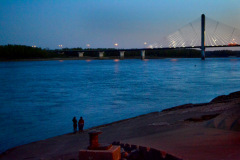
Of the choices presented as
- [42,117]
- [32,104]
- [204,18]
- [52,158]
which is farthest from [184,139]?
[204,18]

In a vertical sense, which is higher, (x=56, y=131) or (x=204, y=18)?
(x=204, y=18)

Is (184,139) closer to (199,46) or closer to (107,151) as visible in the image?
(107,151)

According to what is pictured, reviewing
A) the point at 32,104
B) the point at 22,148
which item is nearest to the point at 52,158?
the point at 22,148

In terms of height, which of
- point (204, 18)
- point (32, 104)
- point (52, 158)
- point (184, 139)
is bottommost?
point (32, 104)

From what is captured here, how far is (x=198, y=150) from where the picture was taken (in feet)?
14.1

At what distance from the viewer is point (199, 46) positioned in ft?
216

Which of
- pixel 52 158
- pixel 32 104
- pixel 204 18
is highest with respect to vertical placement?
pixel 204 18

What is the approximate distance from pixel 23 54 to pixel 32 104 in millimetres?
86541

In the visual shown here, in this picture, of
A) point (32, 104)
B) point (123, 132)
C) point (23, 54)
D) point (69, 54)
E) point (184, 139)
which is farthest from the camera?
point (69, 54)

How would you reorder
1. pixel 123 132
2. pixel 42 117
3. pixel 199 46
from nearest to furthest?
pixel 123 132 < pixel 42 117 < pixel 199 46

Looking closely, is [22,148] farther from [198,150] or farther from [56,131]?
[198,150]

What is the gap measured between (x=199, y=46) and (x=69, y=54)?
190 ft

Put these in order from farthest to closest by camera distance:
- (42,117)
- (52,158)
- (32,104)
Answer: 1. (32,104)
2. (42,117)
3. (52,158)

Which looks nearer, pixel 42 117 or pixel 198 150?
pixel 198 150
